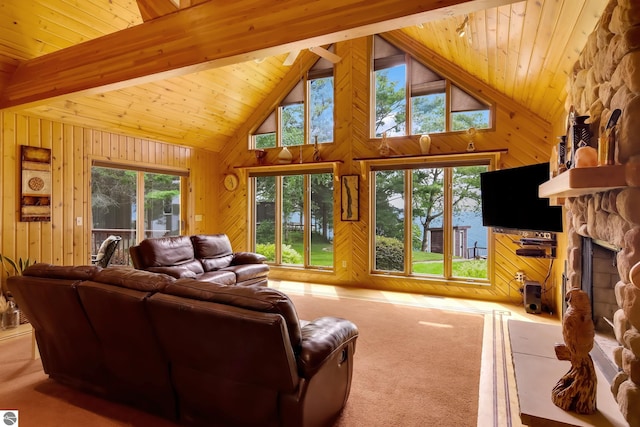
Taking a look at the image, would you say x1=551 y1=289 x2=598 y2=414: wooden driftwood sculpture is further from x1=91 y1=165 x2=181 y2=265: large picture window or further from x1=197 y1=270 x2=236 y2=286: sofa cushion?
x1=91 y1=165 x2=181 y2=265: large picture window

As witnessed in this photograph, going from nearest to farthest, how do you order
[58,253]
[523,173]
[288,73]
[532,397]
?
1. [532,397]
2. [523,173]
3. [58,253]
4. [288,73]

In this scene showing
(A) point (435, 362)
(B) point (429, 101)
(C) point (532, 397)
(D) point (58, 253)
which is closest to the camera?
(C) point (532, 397)

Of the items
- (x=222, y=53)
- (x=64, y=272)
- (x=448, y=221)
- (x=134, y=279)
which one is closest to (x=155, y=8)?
(x=222, y=53)

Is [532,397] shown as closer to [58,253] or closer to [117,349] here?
[117,349]

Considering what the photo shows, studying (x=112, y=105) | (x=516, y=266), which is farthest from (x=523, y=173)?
(x=112, y=105)

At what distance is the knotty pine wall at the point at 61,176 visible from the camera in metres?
4.39

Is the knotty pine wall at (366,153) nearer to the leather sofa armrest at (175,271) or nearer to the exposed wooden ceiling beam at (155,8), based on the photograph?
the leather sofa armrest at (175,271)

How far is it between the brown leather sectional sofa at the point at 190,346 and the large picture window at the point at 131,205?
3290mm

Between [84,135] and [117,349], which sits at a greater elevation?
[84,135]

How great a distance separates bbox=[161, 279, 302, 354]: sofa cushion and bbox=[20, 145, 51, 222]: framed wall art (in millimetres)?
3972

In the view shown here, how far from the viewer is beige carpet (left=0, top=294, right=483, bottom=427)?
222 cm

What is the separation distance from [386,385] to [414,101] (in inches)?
183

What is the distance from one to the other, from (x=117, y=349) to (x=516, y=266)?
5079mm

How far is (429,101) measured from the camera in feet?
18.9
